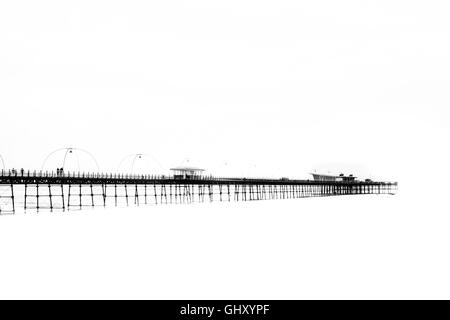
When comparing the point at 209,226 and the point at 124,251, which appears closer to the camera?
the point at 124,251

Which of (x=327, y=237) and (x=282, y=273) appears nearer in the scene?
(x=282, y=273)

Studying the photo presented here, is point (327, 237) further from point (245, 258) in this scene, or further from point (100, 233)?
point (100, 233)

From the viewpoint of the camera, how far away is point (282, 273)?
14469mm

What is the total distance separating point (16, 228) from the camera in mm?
27828

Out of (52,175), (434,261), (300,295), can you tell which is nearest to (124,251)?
(300,295)

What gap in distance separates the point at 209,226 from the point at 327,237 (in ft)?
25.6

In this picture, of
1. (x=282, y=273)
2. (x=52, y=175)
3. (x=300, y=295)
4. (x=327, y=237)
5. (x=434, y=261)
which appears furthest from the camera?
(x=52, y=175)

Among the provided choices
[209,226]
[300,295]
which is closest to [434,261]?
[300,295]
